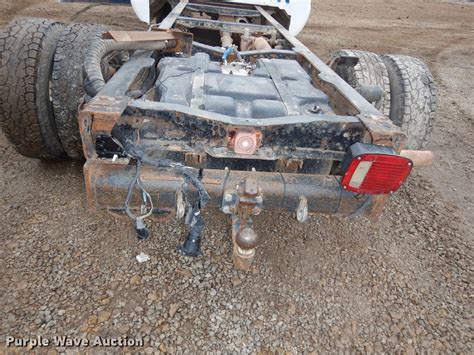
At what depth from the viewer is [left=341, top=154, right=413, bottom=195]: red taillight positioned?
1.48 meters

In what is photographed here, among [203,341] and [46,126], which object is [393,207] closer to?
[203,341]

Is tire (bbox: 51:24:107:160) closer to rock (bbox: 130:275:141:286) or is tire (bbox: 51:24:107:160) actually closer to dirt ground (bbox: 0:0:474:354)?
dirt ground (bbox: 0:0:474:354)

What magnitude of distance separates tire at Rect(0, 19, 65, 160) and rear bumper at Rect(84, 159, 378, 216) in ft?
3.92

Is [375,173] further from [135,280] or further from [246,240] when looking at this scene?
[135,280]

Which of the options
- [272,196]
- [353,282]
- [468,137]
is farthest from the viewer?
[468,137]

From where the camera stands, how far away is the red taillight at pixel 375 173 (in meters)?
1.48

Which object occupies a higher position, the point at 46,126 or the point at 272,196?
the point at 272,196

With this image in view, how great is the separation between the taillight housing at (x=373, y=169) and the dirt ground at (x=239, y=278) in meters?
0.80

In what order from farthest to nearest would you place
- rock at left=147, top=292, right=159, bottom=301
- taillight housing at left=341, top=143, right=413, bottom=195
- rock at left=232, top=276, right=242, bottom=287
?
1. rock at left=232, top=276, right=242, bottom=287
2. rock at left=147, top=292, right=159, bottom=301
3. taillight housing at left=341, top=143, right=413, bottom=195

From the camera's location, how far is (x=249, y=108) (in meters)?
1.93

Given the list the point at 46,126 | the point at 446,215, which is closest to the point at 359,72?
the point at 446,215

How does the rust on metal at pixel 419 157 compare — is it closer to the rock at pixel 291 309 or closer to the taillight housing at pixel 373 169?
the taillight housing at pixel 373 169

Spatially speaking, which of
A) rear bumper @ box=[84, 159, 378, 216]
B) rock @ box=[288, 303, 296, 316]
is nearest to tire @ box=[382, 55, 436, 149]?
rear bumper @ box=[84, 159, 378, 216]

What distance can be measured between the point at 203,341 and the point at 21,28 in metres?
2.51
